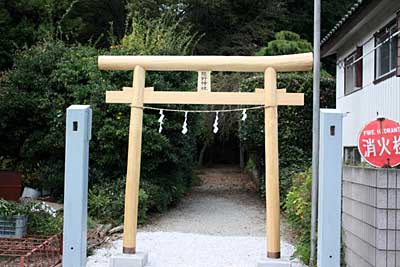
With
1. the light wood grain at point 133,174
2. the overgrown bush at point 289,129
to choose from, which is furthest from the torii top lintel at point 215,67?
the overgrown bush at point 289,129

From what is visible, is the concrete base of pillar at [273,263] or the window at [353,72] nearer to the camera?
the concrete base of pillar at [273,263]

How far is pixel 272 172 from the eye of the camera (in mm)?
8352

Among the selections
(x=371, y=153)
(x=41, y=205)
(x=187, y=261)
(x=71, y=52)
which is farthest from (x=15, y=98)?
(x=371, y=153)

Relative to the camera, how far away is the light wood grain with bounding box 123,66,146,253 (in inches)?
336

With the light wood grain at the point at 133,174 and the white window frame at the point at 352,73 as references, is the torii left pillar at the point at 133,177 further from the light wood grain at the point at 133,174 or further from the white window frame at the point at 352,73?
the white window frame at the point at 352,73

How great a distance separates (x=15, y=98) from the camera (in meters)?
13.8

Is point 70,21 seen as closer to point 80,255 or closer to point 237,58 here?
point 237,58

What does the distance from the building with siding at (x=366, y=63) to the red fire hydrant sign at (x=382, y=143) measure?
380 cm

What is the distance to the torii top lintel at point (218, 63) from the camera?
8516 millimetres

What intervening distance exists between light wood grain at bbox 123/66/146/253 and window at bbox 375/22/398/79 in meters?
5.02

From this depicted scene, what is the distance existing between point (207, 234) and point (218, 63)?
3.99 meters

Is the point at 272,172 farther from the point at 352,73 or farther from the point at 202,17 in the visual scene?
the point at 202,17

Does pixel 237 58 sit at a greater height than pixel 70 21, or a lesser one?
lesser

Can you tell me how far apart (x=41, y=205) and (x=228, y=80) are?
10.0m
